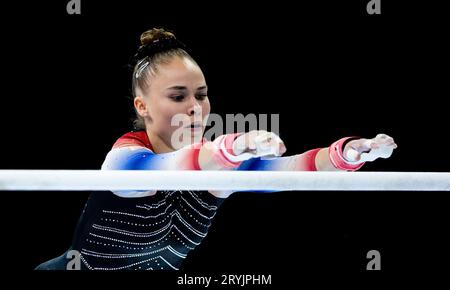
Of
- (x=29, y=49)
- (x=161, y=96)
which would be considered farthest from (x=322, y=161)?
(x=29, y=49)

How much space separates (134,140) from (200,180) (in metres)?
0.58

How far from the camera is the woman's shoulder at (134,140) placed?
2.16m

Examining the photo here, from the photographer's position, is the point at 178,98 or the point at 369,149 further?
the point at 178,98

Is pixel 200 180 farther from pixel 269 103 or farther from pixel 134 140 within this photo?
pixel 269 103

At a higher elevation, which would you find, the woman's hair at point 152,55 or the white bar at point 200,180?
the woman's hair at point 152,55

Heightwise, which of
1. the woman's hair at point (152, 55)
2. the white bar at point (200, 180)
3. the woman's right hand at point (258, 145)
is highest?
the woman's hair at point (152, 55)

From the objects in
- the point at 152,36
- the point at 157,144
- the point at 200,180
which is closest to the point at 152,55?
the point at 152,36

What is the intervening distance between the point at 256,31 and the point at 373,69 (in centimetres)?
74

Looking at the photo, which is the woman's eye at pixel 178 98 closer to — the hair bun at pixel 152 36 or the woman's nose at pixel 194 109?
the woman's nose at pixel 194 109

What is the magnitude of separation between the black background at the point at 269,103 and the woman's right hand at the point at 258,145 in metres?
1.33

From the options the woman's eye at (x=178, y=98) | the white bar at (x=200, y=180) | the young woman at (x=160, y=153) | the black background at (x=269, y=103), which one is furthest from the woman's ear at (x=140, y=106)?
the white bar at (x=200, y=180)

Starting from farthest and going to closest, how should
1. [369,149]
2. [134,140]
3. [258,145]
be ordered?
[134,140] < [369,149] < [258,145]

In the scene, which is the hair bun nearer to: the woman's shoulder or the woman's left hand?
the woman's shoulder

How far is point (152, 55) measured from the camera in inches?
94.5
